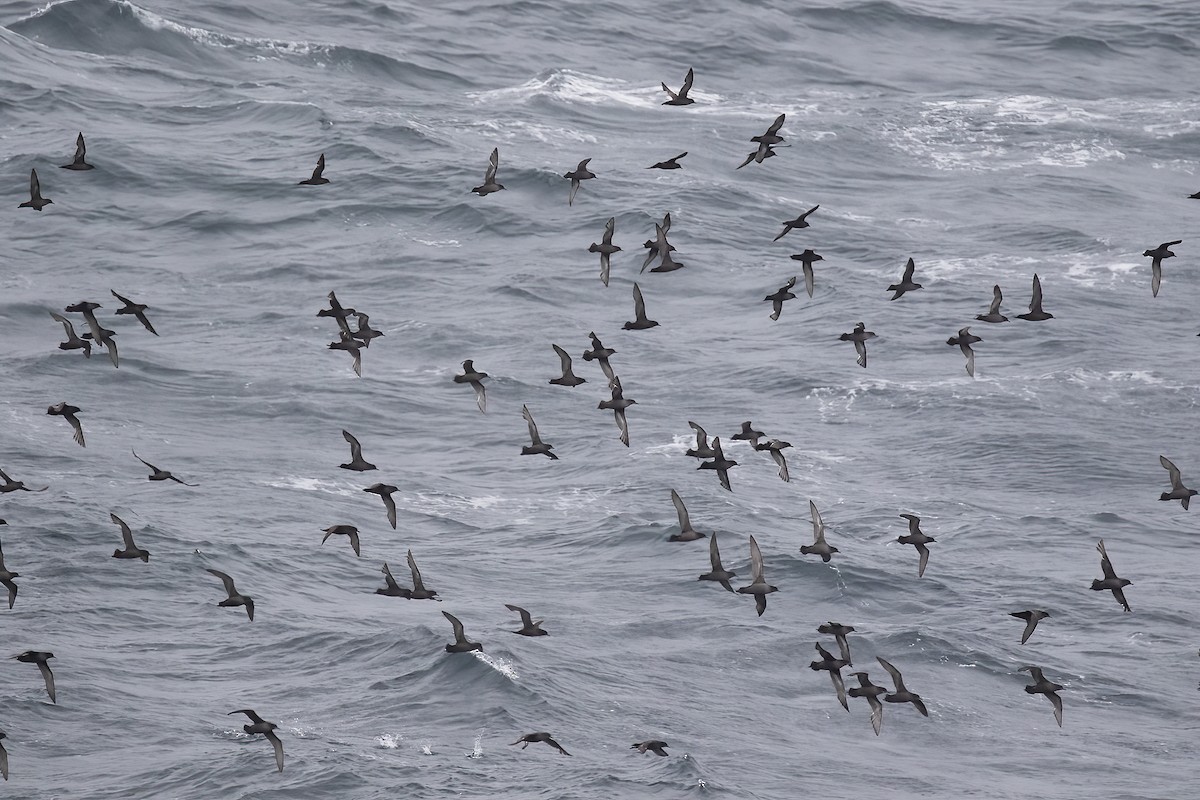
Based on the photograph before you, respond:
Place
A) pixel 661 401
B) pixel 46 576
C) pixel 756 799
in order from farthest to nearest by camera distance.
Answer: pixel 661 401 < pixel 46 576 < pixel 756 799

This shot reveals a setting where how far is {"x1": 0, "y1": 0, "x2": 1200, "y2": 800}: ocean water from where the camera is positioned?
154ft

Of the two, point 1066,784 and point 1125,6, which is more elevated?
point 1125,6

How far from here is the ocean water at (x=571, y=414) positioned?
4684cm

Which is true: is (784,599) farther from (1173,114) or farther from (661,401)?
(1173,114)

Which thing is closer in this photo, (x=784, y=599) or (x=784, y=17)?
(x=784, y=599)

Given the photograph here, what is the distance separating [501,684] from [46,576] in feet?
42.1

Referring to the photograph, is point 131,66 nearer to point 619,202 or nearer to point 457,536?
point 619,202

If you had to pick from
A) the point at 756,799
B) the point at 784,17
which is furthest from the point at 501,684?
the point at 784,17

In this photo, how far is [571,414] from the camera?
62.8 metres

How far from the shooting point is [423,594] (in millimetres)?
39438

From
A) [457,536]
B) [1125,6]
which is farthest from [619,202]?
[1125,6]

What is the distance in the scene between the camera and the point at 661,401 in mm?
63125

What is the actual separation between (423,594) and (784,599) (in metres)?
16.9

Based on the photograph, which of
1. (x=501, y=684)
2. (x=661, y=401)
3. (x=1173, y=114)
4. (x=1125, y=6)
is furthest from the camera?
(x=1125, y=6)
